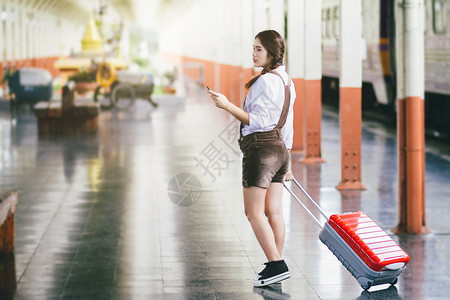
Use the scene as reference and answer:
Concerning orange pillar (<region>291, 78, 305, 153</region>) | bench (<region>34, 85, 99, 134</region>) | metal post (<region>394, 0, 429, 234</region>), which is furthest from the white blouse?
bench (<region>34, 85, 99, 134</region>)

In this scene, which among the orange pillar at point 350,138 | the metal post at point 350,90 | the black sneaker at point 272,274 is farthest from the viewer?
the orange pillar at point 350,138

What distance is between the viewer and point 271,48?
6.18 m

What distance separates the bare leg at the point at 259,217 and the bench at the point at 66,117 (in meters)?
13.0

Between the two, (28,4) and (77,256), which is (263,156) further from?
(28,4)

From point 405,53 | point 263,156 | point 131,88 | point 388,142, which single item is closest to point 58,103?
point 131,88

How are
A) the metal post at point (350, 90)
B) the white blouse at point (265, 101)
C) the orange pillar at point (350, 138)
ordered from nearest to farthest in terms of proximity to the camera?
the white blouse at point (265, 101)
the metal post at point (350, 90)
the orange pillar at point (350, 138)

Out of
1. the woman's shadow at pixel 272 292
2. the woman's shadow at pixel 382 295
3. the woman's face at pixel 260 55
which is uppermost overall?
the woman's face at pixel 260 55

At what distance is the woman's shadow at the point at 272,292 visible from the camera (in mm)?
6254

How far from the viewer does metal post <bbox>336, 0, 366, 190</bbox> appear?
11.3 metres

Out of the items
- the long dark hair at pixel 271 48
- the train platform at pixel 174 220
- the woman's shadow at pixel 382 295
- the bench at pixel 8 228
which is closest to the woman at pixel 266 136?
the long dark hair at pixel 271 48

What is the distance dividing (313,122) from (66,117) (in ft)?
24.1

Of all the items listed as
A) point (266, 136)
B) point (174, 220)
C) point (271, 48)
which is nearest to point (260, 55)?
point (271, 48)

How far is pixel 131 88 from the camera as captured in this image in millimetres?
24484

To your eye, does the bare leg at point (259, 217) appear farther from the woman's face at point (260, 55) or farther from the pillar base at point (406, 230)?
the pillar base at point (406, 230)
